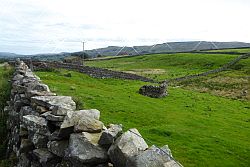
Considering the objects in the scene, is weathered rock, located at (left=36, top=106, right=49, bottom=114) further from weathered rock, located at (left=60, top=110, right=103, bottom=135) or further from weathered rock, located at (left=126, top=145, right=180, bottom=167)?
weathered rock, located at (left=126, top=145, right=180, bottom=167)

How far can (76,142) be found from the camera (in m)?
7.71

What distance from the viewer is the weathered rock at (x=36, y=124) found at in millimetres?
9688

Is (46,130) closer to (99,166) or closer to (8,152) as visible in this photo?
(99,166)

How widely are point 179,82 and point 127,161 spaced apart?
54.8 m

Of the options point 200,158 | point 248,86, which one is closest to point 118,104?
point 200,158

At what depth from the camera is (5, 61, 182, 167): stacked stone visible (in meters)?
6.55

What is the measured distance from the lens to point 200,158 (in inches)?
606

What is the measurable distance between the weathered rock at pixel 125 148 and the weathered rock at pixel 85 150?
33 cm

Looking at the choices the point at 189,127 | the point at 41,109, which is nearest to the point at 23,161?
the point at 41,109

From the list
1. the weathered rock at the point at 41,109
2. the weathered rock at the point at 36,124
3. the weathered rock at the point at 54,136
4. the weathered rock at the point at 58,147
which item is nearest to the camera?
the weathered rock at the point at 58,147

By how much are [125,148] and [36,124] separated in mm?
4062

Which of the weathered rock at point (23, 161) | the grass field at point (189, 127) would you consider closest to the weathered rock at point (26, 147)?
the weathered rock at point (23, 161)

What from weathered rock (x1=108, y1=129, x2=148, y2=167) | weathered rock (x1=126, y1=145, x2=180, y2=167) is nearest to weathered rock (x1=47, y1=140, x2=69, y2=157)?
weathered rock (x1=108, y1=129, x2=148, y2=167)

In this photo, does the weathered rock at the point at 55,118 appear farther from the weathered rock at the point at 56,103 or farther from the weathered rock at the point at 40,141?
the weathered rock at the point at 40,141
